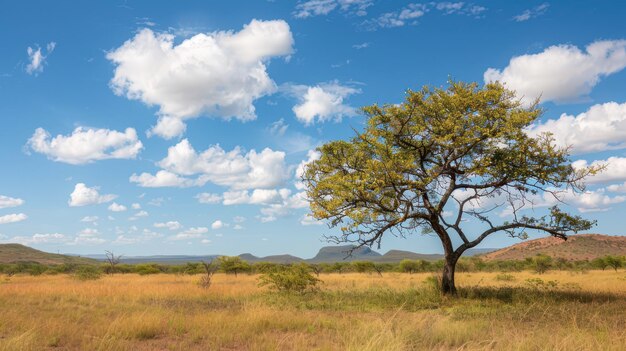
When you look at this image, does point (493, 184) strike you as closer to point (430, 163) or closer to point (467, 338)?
point (430, 163)

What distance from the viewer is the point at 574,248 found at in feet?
338

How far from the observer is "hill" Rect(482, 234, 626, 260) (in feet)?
323

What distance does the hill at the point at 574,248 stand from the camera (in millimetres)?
98525

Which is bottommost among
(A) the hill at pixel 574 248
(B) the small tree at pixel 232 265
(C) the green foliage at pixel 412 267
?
(C) the green foliage at pixel 412 267

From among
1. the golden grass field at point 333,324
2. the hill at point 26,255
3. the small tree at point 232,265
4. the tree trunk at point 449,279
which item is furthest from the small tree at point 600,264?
the hill at point 26,255

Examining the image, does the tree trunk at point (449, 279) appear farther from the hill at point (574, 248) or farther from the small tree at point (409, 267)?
the hill at point (574, 248)

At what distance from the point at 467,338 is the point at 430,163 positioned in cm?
1253

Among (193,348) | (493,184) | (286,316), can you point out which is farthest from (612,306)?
(193,348)

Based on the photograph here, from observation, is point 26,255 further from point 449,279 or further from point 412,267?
point 449,279

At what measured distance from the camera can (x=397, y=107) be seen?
20.2 metres

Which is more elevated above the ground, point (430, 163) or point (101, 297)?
point (430, 163)

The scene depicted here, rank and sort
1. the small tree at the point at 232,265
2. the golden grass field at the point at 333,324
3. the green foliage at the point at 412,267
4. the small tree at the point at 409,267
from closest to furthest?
the golden grass field at the point at 333,324 → the small tree at the point at 232,265 → the small tree at the point at 409,267 → the green foliage at the point at 412,267

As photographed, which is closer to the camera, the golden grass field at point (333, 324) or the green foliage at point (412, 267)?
the golden grass field at point (333, 324)

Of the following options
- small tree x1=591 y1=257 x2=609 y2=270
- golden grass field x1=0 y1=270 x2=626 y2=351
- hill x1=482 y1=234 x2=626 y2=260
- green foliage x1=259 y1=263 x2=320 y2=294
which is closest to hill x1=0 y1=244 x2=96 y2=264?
hill x1=482 y1=234 x2=626 y2=260
